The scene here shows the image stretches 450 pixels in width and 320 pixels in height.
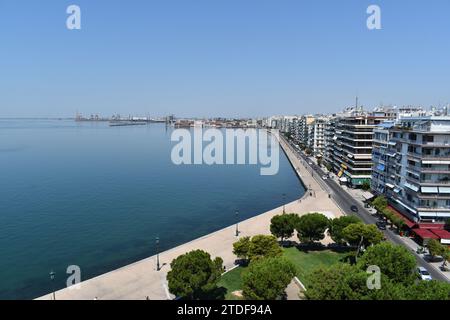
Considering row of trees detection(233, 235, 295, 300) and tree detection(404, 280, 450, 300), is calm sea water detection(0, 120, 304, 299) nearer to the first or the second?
row of trees detection(233, 235, 295, 300)

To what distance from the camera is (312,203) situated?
213ft

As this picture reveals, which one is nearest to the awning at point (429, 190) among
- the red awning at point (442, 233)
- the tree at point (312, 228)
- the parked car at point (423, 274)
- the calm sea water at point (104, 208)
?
the red awning at point (442, 233)

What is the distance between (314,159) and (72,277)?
4142 inches

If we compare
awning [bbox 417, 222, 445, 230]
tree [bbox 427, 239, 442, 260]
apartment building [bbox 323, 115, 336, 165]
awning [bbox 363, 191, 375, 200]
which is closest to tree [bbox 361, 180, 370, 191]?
awning [bbox 363, 191, 375, 200]

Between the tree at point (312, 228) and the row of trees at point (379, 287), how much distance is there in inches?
499

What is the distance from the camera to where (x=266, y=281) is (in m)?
26.4

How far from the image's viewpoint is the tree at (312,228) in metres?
41.9

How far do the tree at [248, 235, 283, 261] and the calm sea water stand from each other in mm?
15777

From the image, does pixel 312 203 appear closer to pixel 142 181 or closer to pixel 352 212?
pixel 352 212

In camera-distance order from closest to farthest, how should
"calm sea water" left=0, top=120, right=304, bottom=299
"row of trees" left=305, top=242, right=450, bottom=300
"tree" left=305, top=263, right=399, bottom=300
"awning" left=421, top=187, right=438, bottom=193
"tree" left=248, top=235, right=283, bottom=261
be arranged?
"row of trees" left=305, top=242, right=450, bottom=300 → "tree" left=305, top=263, right=399, bottom=300 → "tree" left=248, top=235, right=283, bottom=261 → "calm sea water" left=0, top=120, right=304, bottom=299 → "awning" left=421, top=187, right=438, bottom=193

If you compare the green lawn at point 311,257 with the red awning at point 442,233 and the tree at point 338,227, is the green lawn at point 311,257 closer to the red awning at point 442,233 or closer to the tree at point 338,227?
the tree at point 338,227

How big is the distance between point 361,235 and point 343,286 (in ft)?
56.0

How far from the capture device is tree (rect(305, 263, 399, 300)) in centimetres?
2277

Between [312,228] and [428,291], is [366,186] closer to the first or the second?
[312,228]
